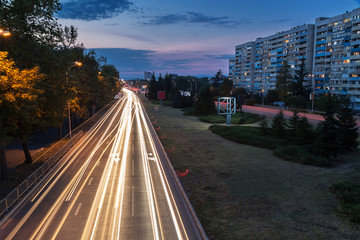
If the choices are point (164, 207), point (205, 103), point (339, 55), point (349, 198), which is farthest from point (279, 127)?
point (339, 55)

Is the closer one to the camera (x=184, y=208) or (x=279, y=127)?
(x=184, y=208)

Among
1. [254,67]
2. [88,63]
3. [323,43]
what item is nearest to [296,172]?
[88,63]

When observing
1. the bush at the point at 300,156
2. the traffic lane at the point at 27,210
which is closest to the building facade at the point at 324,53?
→ the bush at the point at 300,156

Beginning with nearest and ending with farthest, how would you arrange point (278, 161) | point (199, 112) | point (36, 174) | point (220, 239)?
point (220, 239)
point (36, 174)
point (278, 161)
point (199, 112)

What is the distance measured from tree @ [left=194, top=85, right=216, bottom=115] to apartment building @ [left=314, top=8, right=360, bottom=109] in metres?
49.3

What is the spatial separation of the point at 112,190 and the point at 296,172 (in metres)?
13.3

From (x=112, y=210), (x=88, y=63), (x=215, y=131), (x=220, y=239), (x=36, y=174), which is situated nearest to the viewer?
(x=220, y=239)

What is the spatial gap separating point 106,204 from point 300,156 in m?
16.6

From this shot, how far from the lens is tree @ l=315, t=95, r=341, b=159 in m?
21.1

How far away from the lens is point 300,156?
21953 mm

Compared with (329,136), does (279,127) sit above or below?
below

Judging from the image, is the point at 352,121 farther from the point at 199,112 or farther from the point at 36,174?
the point at 199,112

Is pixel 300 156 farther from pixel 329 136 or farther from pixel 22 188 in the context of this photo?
A: pixel 22 188

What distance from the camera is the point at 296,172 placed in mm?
19047
